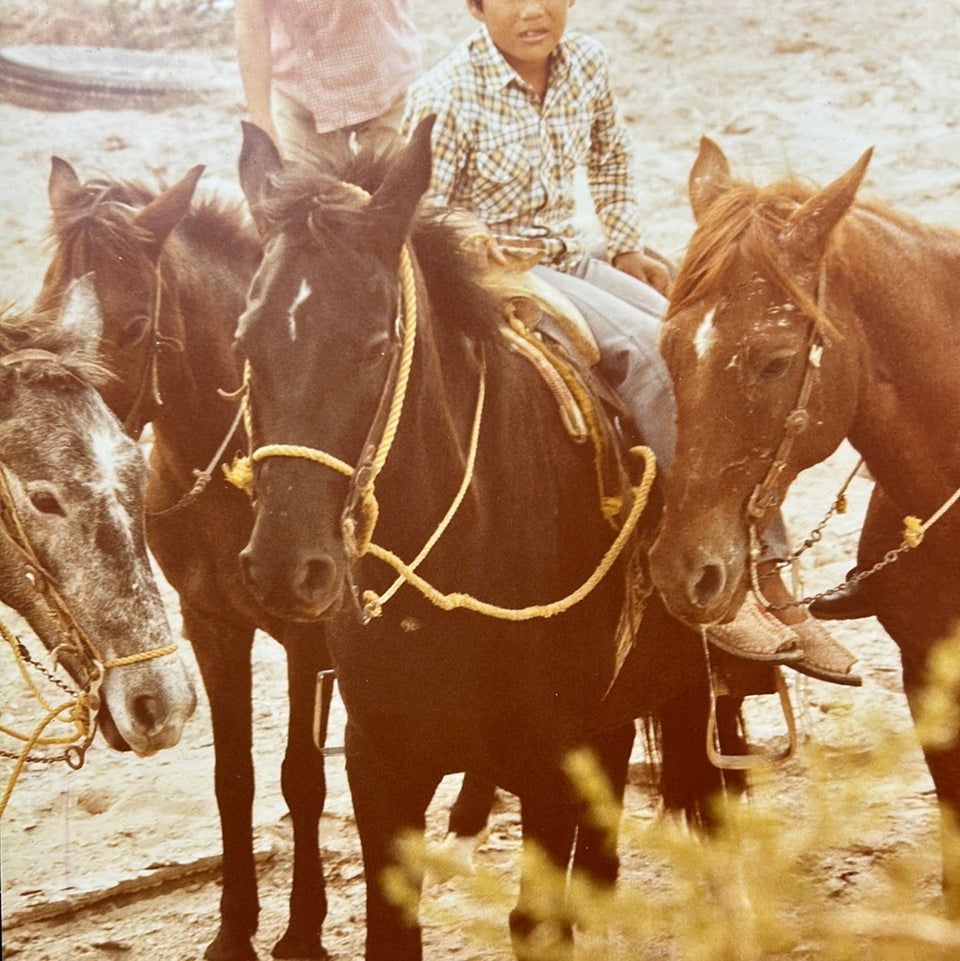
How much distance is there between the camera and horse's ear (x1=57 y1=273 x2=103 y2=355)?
7.02ft

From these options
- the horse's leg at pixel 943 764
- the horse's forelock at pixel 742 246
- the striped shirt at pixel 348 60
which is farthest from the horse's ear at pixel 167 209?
the horse's leg at pixel 943 764

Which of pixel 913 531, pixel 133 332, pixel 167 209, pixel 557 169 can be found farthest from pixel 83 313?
pixel 913 531

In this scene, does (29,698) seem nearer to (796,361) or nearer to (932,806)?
(796,361)

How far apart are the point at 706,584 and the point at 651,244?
3.83 ft

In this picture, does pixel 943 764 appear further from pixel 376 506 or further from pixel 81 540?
pixel 81 540

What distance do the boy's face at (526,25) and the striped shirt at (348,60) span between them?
21cm

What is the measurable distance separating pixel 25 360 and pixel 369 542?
0.70 meters

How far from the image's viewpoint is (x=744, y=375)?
2.06m

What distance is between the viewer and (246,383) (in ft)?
6.19

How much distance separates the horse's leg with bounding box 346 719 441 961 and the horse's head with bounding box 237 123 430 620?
1.38 ft

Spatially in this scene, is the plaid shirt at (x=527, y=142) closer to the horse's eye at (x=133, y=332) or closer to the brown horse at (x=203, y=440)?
the brown horse at (x=203, y=440)

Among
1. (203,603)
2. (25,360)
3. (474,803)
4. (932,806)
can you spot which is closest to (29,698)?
(203,603)

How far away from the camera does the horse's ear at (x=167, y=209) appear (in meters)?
2.30

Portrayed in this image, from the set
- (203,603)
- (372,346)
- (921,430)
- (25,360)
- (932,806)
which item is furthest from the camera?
(932,806)
